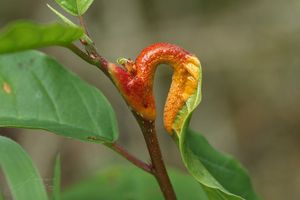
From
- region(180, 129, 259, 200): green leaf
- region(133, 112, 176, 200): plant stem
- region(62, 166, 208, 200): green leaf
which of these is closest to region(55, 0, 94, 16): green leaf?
region(133, 112, 176, 200): plant stem

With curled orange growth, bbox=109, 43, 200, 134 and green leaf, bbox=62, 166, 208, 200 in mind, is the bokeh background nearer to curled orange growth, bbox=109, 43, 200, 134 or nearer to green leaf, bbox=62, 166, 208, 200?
green leaf, bbox=62, 166, 208, 200

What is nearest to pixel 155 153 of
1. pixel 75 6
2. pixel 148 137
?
pixel 148 137

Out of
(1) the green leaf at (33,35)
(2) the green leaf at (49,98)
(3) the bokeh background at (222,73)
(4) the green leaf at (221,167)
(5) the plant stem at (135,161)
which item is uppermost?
(1) the green leaf at (33,35)

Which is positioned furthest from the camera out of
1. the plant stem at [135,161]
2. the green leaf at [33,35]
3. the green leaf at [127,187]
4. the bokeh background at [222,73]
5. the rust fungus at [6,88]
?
the bokeh background at [222,73]

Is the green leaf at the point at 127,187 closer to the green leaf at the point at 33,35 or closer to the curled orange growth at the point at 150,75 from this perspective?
the curled orange growth at the point at 150,75

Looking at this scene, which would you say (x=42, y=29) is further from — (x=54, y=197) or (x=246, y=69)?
(x=246, y=69)

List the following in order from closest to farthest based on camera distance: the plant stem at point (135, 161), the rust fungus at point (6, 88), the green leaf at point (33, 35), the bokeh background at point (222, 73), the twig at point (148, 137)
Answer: the green leaf at point (33, 35) < the twig at point (148, 137) < the plant stem at point (135, 161) < the rust fungus at point (6, 88) < the bokeh background at point (222, 73)

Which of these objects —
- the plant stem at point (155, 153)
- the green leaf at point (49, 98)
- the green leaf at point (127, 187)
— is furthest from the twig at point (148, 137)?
the green leaf at point (127, 187)
